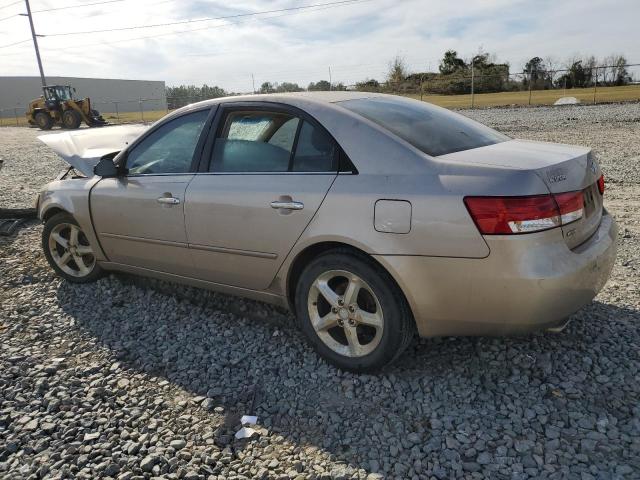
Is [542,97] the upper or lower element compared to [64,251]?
upper

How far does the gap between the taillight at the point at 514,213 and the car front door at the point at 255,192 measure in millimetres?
855

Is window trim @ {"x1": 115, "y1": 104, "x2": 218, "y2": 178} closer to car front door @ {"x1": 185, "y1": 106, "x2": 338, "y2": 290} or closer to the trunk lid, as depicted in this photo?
car front door @ {"x1": 185, "y1": 106, "x2": 338, "y2": 290}

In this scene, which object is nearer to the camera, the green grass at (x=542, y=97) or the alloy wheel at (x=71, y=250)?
the alloy wheel at (x=71, y=250)

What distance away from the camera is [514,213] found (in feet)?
7.88

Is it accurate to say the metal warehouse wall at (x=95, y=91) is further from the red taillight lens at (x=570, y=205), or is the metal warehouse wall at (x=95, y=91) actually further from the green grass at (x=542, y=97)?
the red taillight lens at (x=570, y=205)

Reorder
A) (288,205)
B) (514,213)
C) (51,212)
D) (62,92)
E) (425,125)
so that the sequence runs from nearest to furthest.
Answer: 1. (514,213)
2. (288,205)
3. (425,125)
4. (51,212)
5. (62,92)

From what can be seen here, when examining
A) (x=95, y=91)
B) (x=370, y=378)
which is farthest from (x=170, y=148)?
(x=95, y=91)

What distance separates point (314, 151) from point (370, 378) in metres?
1.37

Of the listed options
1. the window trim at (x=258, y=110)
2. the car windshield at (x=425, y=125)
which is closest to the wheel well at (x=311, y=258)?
the window trim at (x=258, y=110)

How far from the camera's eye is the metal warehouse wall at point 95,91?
58.7 meters

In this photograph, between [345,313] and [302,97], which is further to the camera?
[302,97]

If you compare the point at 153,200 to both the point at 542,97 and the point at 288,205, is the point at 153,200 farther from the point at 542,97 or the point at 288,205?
the point at 542,97

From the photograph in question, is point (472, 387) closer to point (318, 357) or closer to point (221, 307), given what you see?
point (318, 357)

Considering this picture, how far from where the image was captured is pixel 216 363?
3.27 meters
